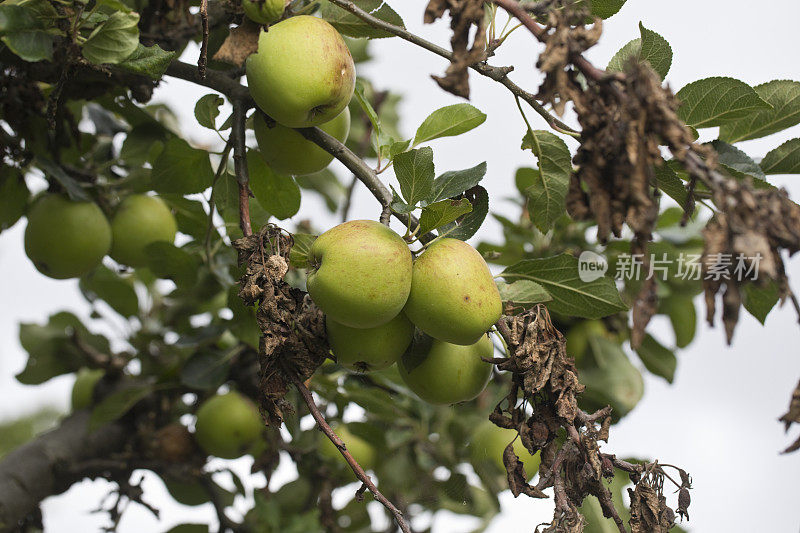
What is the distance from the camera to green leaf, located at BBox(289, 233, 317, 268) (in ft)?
3.42

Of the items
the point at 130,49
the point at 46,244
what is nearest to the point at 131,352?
the point at 46,244

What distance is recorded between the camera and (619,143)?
2.28 ft

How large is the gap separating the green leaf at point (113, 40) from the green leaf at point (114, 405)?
0.96 metres

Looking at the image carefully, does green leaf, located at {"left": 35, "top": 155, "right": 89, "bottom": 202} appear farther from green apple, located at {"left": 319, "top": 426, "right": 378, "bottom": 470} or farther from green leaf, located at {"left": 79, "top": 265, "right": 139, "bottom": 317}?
green apple, located at {"left": 319, "top": 426, "right": 378, "bottom": 470}

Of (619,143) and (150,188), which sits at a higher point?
(619,143)

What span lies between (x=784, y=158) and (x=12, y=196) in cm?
145

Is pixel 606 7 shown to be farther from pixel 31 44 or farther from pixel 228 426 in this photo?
pixel 228 426

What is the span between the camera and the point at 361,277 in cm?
87

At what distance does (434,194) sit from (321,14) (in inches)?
14.0

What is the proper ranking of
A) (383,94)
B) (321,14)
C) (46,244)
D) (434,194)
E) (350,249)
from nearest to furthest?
(350,249) → (434,194) → (321,14) → (46,244) → (383,94)

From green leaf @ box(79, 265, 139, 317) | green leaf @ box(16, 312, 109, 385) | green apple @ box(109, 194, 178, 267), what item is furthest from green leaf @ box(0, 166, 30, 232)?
green leaf @ box(16, 312, 109, 385)

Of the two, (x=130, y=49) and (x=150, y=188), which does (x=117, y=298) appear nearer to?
(x=150, y=188)

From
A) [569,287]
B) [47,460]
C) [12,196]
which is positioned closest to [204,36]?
[569,287]

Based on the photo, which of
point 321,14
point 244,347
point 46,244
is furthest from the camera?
point 244,347
